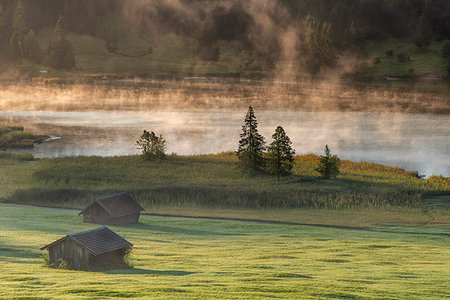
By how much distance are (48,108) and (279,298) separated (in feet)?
571

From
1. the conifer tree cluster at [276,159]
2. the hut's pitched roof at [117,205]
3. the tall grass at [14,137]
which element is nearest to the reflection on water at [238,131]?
the tall grass at [14,137]

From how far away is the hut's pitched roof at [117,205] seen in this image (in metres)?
58.1

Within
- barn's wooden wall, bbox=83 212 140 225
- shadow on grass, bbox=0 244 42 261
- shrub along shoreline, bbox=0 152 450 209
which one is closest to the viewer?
shadow on grass, bbox=0 244 42 261

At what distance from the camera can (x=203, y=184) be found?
75562 mm

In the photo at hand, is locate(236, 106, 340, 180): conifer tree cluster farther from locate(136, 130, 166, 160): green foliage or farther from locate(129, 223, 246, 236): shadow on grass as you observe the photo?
locate(129, 223, 246, 236): shadow on grass

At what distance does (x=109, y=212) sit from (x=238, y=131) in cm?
8130

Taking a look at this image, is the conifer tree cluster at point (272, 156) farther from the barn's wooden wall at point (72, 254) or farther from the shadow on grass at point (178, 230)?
the barn's wooden wall at point (72, 254)

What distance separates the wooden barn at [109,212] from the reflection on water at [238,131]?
4743cm

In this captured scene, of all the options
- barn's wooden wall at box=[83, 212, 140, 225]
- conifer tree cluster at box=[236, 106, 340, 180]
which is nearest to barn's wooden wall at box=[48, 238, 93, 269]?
barn's wooden wall at box=[83, 212, 140, 225]

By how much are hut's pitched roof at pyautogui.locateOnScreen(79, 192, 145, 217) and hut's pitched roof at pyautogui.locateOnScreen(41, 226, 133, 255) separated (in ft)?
66.6

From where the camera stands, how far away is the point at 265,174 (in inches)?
3191

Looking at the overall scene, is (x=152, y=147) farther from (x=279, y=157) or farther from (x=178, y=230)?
(x=178, y=230)

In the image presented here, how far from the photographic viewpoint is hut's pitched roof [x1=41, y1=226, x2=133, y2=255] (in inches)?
1414

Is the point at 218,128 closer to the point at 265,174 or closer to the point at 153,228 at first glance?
the point at 265,174
